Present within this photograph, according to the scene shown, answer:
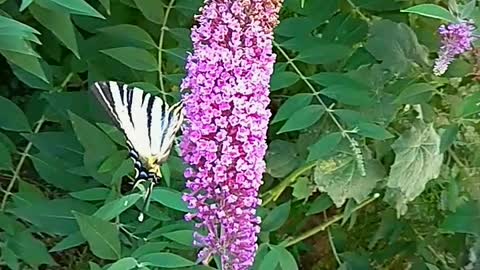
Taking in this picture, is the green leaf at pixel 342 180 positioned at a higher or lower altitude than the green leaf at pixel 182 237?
lower

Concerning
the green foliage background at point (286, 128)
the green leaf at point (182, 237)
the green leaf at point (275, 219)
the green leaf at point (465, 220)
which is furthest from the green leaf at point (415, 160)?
the green leaf at point (182, 237)

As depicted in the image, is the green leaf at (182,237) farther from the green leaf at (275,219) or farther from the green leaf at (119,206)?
the green leaf at (275,219)

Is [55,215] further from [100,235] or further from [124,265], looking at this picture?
[124,265]

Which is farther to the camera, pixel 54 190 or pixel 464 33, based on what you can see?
pixel 54 190

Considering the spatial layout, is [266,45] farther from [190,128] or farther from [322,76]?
[322,76]

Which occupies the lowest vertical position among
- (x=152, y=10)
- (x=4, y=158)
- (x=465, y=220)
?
(x=465, y=220)

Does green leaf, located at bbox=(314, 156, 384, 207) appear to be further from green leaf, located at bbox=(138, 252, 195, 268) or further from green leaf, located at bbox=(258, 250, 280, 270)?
green leaf, located at bbox=(138, 252, 195, 268)

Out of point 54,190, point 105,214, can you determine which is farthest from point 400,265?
point 105,214

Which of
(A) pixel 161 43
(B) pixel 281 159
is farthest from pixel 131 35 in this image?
(B) pixel 281 159
